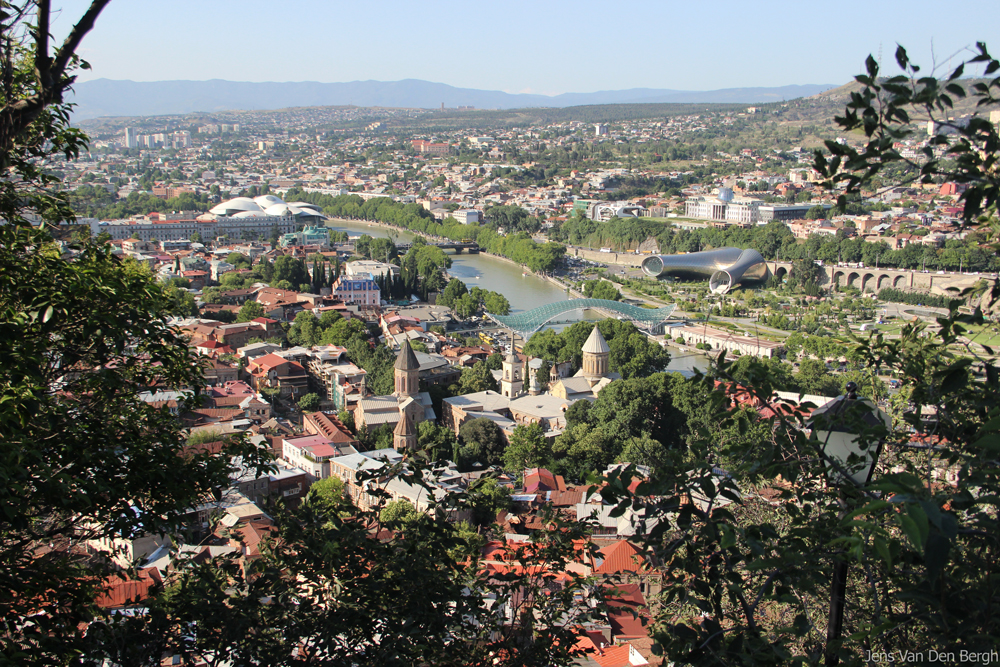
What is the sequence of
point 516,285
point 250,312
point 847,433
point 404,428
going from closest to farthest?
point 847,433 → point 404,428 → point 250,312 → point 516,285

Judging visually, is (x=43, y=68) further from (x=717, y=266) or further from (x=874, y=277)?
(x=874, y=277)

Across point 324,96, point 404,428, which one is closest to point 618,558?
point 404,428

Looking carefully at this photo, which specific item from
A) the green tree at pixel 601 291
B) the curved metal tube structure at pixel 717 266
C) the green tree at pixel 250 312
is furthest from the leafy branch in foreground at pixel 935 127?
the curved metal tube structure at pixel 717 266

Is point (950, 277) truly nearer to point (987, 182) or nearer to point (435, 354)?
point (435, 354)

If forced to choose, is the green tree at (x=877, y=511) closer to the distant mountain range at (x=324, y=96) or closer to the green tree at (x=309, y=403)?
the green tree at (x=309, y=403)

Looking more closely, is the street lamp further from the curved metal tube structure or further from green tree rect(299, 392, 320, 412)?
the curved metal tube structure

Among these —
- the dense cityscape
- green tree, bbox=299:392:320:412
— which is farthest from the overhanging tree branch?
green tree, bbox=299:392:320:412

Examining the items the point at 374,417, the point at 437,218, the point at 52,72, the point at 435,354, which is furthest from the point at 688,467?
the point at 437,218

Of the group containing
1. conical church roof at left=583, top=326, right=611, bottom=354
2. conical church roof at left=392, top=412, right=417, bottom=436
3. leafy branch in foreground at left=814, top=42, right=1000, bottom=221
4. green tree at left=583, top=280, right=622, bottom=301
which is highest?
leafy branch in foreground at left=814, top=42, right=1000, bottom=221
